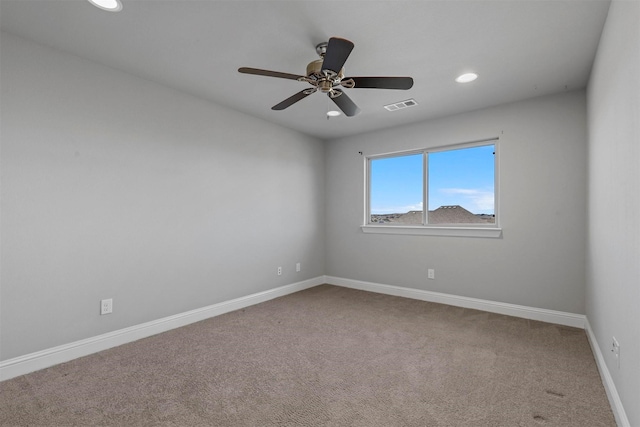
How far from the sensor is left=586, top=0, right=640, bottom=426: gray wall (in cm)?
140

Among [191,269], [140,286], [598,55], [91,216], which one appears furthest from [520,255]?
[91,216]

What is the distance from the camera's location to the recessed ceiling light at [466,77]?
2791 millimetres

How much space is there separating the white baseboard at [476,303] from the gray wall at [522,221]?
0.06 metres

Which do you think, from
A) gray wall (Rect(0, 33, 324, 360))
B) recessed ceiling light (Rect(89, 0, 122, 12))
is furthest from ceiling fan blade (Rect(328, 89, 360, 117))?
gray wall (Rect(0, 33, 324, 360))

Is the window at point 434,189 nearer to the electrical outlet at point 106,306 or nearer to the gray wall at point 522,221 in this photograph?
the gray wall at point 522,221

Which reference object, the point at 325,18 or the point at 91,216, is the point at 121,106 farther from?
the point at 325,18

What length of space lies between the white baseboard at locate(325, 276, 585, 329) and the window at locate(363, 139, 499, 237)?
789 mm

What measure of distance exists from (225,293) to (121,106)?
215 cm

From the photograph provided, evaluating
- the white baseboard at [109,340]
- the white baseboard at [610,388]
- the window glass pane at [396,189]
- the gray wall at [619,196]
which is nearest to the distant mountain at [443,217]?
the window glass pane at [396,189]

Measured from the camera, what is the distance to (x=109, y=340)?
8.63ft

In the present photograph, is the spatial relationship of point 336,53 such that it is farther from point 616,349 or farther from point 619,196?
point 616,349

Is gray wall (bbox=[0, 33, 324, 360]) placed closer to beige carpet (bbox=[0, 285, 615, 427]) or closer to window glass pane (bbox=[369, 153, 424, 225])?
beige carpet (bbox=[0, 285, 615, 427])

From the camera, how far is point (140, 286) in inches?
113

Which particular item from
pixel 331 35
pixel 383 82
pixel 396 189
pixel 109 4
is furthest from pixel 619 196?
pixel 109 4
